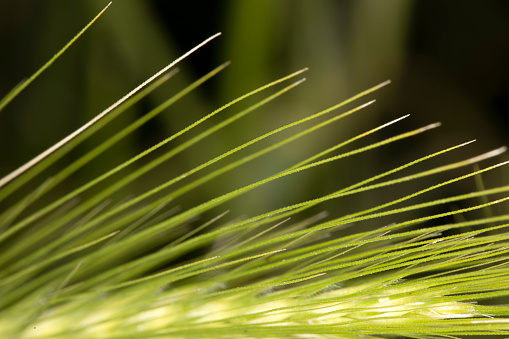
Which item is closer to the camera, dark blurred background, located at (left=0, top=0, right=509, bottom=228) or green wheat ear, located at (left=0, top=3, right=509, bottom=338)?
green wheat ear, located at (left=0, top=3, right=509, bottom=338)

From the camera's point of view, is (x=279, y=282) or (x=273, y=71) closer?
(x=279, y=282)

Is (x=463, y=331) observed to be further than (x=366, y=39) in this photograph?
No

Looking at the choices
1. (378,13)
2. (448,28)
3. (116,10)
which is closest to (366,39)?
(378,13)

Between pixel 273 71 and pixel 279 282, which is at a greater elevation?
pixel 273 71

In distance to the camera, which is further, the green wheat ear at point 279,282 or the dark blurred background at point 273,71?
the dark blurred background at point 273,71

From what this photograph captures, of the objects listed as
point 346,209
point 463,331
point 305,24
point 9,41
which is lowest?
point 463,331

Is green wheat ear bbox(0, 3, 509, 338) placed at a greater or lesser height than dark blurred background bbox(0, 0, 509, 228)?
lesser

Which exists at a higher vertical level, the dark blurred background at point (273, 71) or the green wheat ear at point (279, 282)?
the dark blurred background at point (273, 71)

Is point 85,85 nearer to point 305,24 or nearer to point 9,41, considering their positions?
point 9,41
